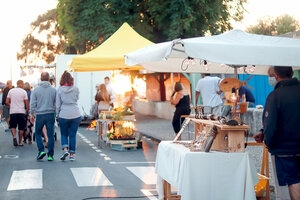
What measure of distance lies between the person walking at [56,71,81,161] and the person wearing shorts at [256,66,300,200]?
24.1 ft

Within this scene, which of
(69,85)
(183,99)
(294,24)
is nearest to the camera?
(69,85)

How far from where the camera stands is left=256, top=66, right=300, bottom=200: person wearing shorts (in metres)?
5.80

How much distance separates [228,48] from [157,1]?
73.2 ft

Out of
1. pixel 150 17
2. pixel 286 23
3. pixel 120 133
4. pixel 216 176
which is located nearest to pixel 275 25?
pixel 286 23

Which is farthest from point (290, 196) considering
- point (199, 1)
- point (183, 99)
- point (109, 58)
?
point (199, 1)

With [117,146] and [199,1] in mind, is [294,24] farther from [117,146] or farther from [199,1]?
[117,146]

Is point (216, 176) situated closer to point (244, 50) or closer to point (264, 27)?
point (244, 50)

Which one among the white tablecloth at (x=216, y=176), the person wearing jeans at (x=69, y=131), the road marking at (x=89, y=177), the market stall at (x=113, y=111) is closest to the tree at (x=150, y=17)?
the market stall at (x=113, y=111)

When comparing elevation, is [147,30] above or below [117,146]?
above

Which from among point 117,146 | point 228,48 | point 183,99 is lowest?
point 117,146

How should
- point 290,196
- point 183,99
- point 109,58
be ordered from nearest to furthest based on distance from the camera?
point 290,196 < point 183,99 < point 109,58

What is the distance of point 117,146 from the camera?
15.5 meters

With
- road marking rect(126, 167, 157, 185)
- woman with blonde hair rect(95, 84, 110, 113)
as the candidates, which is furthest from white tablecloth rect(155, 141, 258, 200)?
woman with blonde hair rect(95, 84, 110, 113)

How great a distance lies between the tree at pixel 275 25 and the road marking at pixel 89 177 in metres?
44.8
